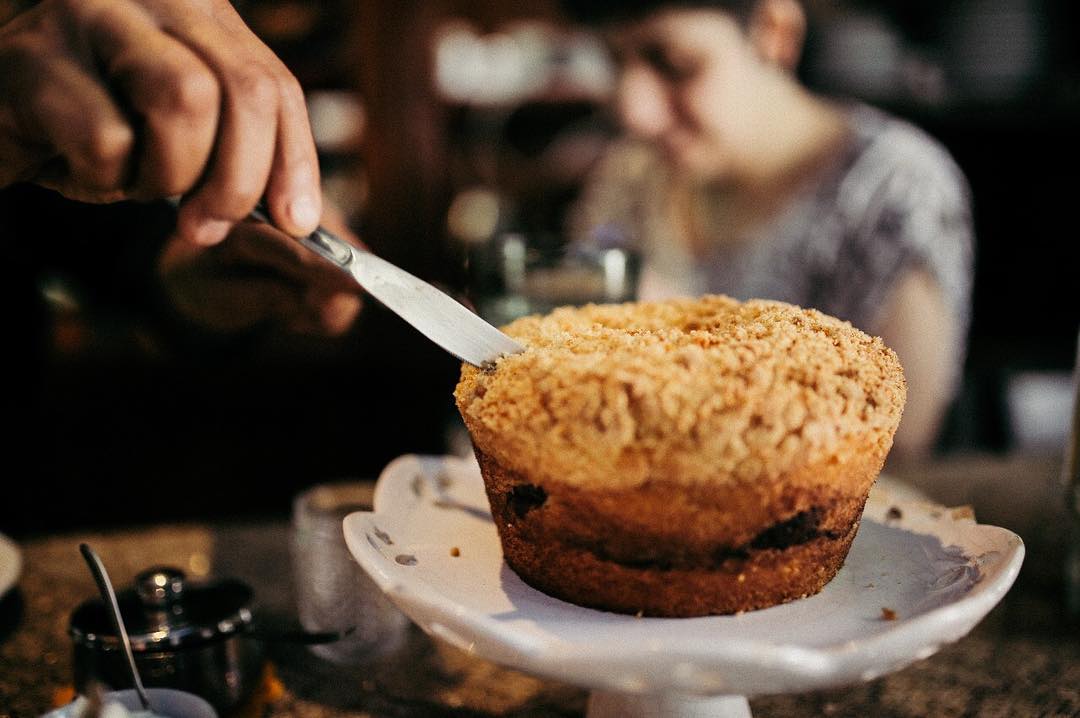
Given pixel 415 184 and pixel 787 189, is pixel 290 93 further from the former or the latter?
pixel 415 184

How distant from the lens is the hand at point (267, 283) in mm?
950

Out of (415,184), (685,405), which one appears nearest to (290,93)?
(685,405)

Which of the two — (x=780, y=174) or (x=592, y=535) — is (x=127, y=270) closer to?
(x=592, y=535)

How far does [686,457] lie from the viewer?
620 millimetres

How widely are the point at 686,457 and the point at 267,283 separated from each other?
61cm

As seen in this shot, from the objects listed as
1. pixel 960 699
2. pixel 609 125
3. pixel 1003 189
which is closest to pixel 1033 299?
pixel 1003 189

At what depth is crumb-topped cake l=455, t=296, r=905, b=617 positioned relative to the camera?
622mm

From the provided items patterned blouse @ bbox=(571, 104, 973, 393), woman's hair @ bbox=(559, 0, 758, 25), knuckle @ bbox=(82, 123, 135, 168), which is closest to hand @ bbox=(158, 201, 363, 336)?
knuckle @ bbox=(82, 123, 135, 168)

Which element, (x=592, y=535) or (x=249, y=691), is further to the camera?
(x=249, y=691)

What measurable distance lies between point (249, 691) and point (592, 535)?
367mm

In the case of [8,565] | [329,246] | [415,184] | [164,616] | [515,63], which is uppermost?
[329,246]

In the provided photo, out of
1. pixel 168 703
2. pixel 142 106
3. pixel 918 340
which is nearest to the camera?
pixel 142 106

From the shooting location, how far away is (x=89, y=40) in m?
0.58

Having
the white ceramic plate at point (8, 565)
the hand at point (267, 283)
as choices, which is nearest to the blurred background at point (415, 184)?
the hand at point (267, 283)
